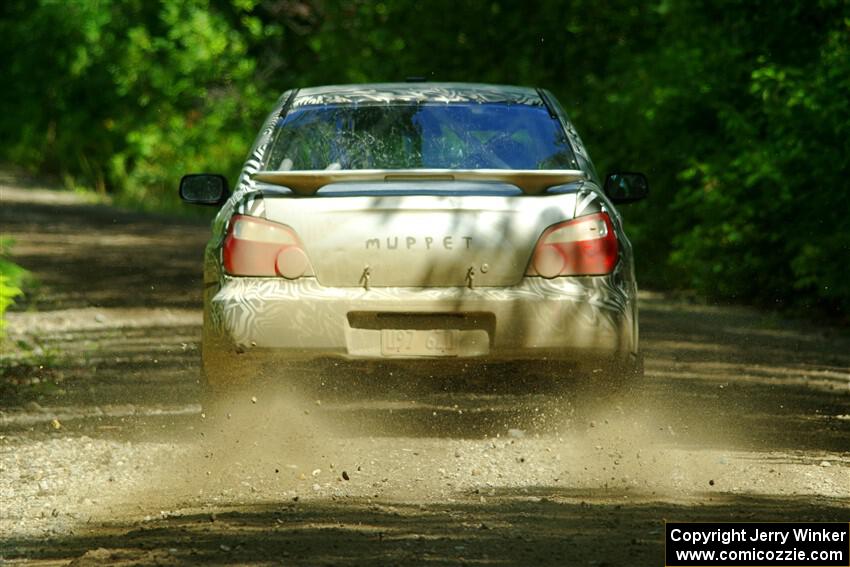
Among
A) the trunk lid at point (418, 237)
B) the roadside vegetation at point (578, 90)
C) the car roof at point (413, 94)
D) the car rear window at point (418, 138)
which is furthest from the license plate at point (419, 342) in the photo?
the roadside vegetation at point (578, 90)

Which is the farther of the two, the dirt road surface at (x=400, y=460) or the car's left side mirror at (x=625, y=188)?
the car's left side mirror at (x=625, y=188)

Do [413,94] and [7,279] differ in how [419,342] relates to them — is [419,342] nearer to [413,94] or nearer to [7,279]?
[413,94]

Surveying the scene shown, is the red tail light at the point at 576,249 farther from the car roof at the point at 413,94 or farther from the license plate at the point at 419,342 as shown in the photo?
the car roof at the point at 413,94

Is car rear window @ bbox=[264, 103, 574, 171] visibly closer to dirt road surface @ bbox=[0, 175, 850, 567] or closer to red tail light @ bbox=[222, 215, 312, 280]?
red tail light @ bbox=[222, 215, 312, 280]

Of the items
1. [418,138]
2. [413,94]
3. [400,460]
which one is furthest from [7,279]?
[400,460]

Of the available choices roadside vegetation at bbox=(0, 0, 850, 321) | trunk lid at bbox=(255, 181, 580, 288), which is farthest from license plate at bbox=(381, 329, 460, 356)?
roadside vegetation at bbox=(0, 0, 850, 321)

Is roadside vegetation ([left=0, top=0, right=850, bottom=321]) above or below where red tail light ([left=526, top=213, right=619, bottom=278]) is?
below

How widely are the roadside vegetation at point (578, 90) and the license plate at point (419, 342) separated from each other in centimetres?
642

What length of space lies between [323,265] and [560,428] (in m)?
1.63

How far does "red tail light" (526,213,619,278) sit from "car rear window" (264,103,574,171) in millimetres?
670

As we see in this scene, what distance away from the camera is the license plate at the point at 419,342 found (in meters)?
7.47

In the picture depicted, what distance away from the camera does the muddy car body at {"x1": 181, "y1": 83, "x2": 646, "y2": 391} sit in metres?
7.47

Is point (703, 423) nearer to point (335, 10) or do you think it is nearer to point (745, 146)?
point (745, 146)

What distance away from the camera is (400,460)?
24.4 ft
